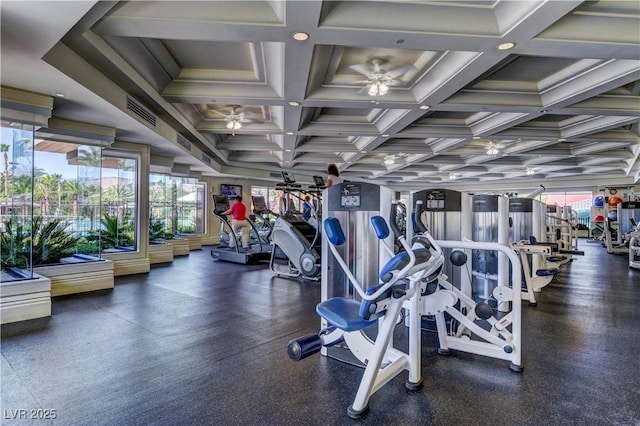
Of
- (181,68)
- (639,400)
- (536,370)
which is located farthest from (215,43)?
(639,400)

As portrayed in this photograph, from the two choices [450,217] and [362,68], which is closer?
[450,217]

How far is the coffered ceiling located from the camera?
2.94m

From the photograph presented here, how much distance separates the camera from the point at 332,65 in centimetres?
435

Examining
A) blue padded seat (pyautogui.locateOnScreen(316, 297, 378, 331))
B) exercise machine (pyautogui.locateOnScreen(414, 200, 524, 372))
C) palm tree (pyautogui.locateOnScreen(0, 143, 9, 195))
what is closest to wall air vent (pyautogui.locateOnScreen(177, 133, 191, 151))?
palm tree (pyautogui.locateOnScreen(0, 143, 9, 195))

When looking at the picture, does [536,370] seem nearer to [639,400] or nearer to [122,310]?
[639,400]

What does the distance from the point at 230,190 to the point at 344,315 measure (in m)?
11.5

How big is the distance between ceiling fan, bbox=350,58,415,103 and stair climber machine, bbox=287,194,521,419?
7.19 feet

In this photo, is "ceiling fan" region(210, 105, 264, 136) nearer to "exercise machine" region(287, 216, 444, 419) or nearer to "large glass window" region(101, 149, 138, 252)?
"large glass window" region(101, 149, 138, 252)

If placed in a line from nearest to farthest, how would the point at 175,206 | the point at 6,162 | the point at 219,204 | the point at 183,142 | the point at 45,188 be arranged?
A: the point at 6,162 → the point at 45,188 → the point at 183,142 → the point at 219,204 → the point at 175,206

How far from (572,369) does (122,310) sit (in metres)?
4.71

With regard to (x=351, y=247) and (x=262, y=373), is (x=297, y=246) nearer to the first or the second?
(x=351, y=247)

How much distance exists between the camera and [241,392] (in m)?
2.27

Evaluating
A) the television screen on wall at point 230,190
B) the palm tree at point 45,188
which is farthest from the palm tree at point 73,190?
the television screen on wall at point 230,190

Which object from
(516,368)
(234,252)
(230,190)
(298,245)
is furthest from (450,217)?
(230,190)
